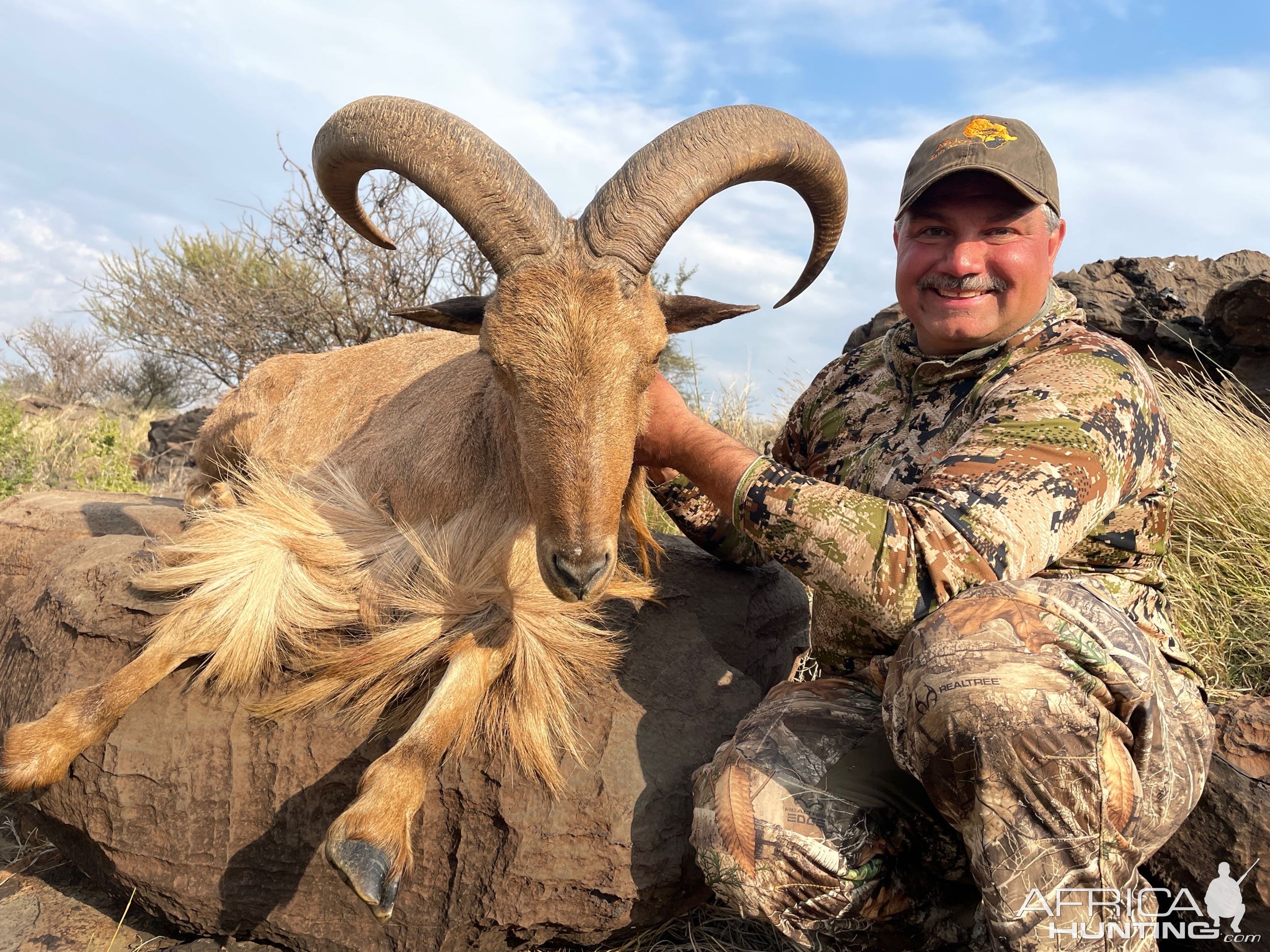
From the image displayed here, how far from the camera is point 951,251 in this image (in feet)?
10.2

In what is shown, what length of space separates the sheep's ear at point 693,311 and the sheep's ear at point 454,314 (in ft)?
2.38

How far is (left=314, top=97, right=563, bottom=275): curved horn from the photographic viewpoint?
303 cm

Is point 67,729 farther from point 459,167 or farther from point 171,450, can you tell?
point 171,450

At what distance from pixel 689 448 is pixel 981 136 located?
4.94 ft

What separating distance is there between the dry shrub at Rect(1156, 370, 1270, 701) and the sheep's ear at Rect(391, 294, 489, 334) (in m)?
3.73

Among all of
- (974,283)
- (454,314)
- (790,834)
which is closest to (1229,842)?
(790,834)

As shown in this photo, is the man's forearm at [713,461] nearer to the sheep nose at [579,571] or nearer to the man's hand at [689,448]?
the man's hand at [689,448]

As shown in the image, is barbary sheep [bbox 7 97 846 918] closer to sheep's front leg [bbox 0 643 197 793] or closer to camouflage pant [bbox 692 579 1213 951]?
sheep's front leg [bbox 0 643 197 793]

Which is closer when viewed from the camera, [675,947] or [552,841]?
[552,841]

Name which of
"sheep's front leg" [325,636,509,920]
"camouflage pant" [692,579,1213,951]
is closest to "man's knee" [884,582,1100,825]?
"camouflage pant" [692,579,1213,951]

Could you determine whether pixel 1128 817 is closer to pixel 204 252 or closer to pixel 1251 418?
pixel 1251 418

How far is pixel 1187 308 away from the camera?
27.3 ft

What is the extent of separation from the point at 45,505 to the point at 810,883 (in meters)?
5.23

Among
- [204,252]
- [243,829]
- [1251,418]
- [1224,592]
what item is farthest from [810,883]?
[204,252]
